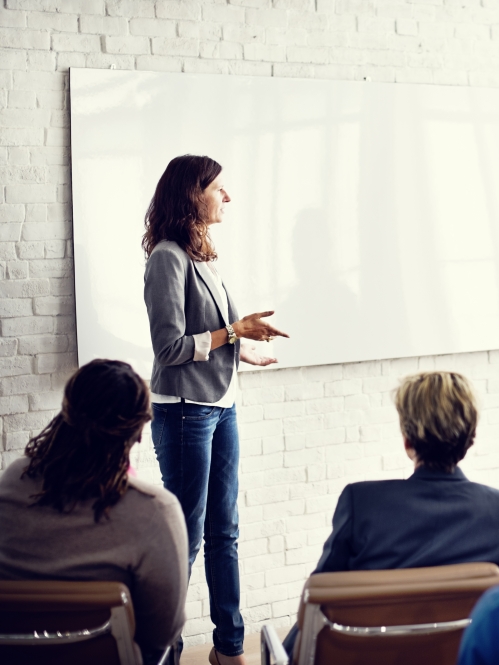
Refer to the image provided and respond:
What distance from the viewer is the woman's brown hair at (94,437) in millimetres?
1301

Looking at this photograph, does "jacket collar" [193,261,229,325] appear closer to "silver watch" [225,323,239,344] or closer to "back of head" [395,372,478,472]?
"silver watch" [225,323,239,344]

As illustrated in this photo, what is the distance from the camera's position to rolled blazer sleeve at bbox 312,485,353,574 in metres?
1.39

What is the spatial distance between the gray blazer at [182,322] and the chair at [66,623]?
875 millimetres

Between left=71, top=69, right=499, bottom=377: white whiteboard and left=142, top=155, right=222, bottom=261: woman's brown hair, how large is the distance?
38 cm

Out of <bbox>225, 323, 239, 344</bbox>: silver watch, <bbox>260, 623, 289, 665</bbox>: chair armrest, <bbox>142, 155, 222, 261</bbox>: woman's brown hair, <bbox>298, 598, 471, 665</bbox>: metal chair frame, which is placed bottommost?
<bbox>260, 623, 289, 665</bbox>: chair armrest

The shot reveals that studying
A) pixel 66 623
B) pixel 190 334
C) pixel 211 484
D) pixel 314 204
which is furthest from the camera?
pixel 314 204

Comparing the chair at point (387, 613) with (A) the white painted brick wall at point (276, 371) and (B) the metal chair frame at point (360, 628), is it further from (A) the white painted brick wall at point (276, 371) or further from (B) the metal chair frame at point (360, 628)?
(A) the white painted brick wall at point (276, 371)

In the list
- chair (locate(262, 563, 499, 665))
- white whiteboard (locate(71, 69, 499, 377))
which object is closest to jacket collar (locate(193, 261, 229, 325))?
white whiteboard (locate(71, 69, 499, 377))

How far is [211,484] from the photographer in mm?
2217

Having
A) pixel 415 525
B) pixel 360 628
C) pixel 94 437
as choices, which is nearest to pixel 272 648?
pixel 360 628

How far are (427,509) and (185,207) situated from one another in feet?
3.72

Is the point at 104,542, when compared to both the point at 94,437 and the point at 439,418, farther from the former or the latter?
the point at 439,418

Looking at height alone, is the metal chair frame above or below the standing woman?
below

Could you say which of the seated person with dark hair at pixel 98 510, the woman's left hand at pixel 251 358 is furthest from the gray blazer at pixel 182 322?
the seated person with dark hair at pixel 98 510
